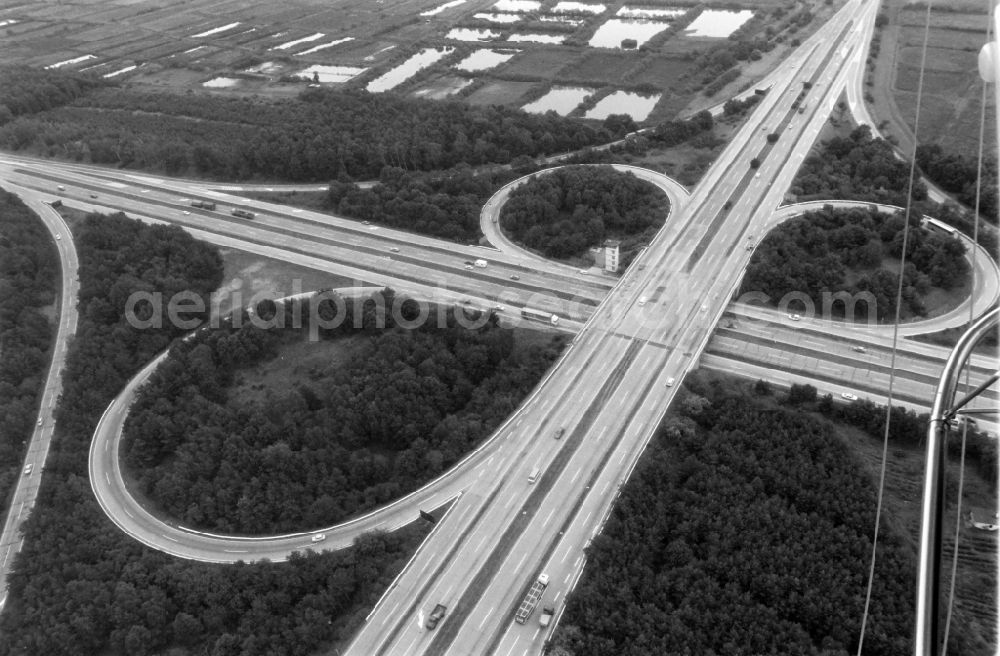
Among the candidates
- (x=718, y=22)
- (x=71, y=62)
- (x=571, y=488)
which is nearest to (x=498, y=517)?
(x=571, y=488)

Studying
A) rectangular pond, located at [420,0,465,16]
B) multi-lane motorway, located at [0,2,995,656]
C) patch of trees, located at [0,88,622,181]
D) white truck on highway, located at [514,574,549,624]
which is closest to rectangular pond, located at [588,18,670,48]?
rectangular pond, located at [420,0,465,16]

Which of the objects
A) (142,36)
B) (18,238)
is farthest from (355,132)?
(142,36)

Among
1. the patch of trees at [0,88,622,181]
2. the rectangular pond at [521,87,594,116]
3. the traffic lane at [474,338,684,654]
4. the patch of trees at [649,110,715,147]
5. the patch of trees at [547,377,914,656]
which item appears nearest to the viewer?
the patch of trees at [547,377,914,656]

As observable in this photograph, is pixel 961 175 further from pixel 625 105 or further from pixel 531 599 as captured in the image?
pixel 531 599

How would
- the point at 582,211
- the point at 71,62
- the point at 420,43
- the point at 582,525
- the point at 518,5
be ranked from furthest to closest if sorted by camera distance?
the point at 518,5, the point at 420,43, the point at 71,62, the point at 582,211, the point at 582,525

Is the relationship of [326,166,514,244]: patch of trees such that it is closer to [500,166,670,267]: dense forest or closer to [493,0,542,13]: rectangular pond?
[500,166,670,267]: dense forest

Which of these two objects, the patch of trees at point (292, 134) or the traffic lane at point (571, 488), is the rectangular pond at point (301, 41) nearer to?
the patch of trees at point (292, 134)

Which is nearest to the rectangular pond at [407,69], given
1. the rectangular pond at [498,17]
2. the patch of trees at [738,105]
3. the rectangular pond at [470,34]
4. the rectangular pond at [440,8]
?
the rectangular pond at [470,34]
